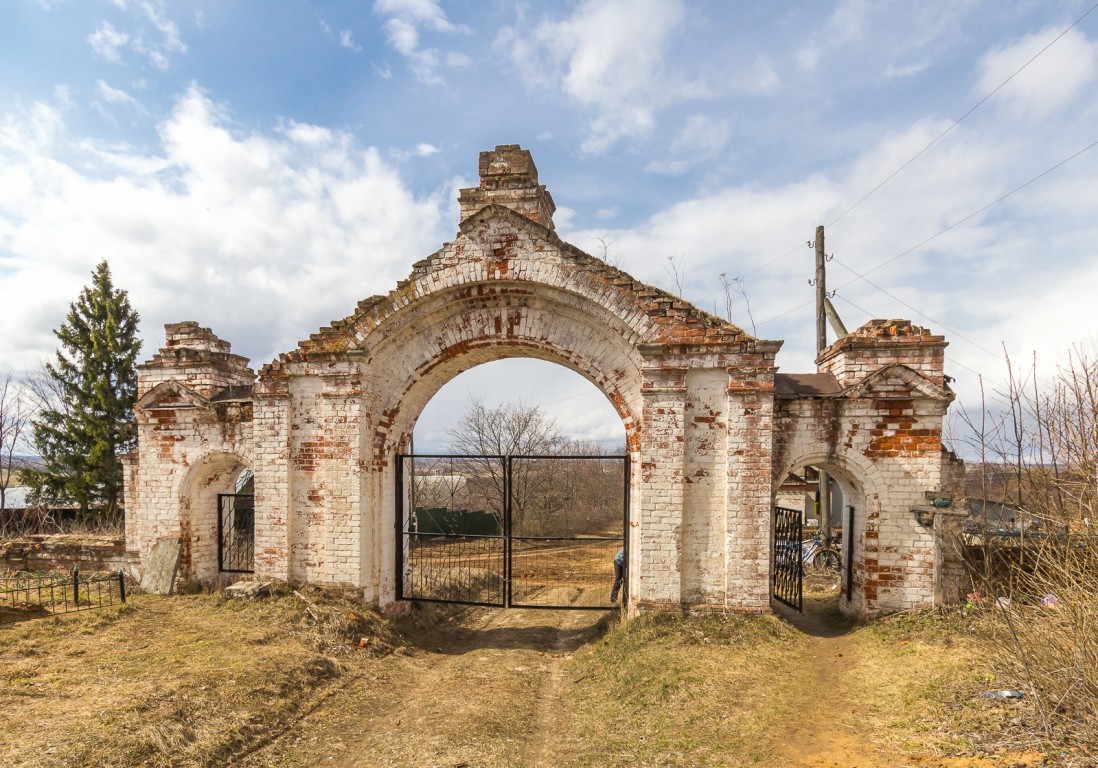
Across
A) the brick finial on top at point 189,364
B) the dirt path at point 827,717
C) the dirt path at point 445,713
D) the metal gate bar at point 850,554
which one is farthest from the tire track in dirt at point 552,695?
the brick finial on top at point 189,364

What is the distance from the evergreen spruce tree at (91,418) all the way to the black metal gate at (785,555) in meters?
21.7

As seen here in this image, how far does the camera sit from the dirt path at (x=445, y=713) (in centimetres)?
536

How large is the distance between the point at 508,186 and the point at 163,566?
8689 millimetres

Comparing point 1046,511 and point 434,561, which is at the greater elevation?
point 1046,511

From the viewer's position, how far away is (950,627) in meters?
7.48

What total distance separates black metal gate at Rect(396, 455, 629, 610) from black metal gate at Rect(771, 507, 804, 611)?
8.87ft

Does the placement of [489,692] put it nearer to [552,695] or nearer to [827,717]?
[552,695]

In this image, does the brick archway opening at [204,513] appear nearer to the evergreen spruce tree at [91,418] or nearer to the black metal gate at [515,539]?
the black metal gate at [515,539]

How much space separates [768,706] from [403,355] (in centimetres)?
685

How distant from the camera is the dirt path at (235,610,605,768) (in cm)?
536

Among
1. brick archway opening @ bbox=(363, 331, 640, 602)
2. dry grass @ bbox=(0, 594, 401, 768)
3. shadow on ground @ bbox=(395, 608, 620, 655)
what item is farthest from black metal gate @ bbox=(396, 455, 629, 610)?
dry grass @ bbox=(0, 594, 401, 768)

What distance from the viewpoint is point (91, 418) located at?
1991 cm

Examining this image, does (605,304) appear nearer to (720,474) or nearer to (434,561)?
(720,474)

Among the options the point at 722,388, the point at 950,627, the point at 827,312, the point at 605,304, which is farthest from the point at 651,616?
the point at 827,312
